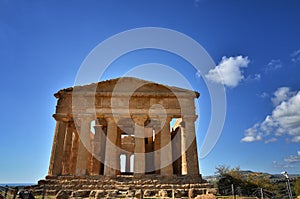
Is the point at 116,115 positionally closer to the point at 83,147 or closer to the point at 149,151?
the point at 83,147

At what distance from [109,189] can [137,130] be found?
5.37 meters

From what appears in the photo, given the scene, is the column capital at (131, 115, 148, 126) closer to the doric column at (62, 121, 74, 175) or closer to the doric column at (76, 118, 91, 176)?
the doric column at (76, 118, 91, 176)

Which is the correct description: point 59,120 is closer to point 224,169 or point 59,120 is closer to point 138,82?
point 138,82

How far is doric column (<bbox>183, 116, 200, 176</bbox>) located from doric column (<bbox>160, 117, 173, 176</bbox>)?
1.45 m

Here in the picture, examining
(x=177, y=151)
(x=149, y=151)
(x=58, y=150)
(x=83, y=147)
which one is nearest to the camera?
(x=58, y=150)

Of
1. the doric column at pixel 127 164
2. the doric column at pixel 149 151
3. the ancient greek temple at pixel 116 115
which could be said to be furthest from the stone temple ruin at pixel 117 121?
the doric column at pixel 127 164

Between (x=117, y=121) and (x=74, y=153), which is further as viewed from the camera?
(x=74, y=153)

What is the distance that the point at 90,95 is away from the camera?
2108cm

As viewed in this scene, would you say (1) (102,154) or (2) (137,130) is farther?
(1) (102,154)

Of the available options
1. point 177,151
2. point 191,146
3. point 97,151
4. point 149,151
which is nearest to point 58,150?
point 97,151

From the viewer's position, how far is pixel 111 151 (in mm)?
19781

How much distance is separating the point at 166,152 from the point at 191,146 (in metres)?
2.18

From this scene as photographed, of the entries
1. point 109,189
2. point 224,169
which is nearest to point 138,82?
point 109,189

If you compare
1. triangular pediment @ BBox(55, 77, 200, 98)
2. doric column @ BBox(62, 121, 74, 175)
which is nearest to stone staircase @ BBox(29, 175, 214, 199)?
doric column @ BBox(62, 121, 74, 175)
